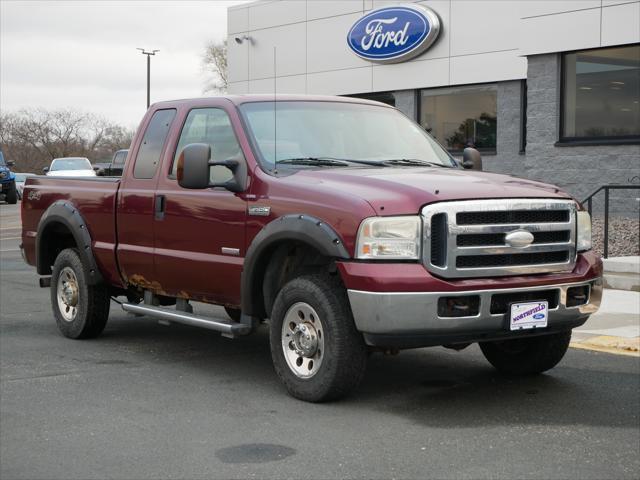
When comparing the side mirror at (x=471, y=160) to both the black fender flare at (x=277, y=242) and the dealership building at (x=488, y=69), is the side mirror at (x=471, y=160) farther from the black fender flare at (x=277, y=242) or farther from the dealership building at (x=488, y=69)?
the dealership building at (x=488, y=69)

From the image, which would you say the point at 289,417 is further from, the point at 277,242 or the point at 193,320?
the point at 193,320

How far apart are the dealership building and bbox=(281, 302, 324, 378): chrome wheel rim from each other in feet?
38.9

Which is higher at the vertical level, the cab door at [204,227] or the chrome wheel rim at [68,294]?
the cab door at [204,227]

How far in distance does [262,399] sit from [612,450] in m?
2.37

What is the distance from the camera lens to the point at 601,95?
713 inches

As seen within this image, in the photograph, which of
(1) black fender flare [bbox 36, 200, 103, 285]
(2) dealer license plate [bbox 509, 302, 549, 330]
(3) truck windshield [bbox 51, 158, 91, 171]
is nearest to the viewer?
(2) dealer license plate [bbox 509, 302, 549, 330]

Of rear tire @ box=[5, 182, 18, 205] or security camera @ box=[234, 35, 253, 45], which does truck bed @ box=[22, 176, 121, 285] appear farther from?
rear tire @ box=[5, 182, 18, 205]

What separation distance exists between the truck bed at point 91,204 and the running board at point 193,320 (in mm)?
488

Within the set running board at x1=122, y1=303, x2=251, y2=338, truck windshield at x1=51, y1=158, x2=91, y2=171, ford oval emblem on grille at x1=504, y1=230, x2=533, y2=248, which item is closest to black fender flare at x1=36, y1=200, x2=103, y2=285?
running board at x1=122, y1=303, x2=251, y2=338

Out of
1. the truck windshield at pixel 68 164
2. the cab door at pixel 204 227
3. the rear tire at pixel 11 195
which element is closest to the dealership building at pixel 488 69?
the cab door at pixel 204 227

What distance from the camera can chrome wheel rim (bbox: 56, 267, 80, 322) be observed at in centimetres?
910

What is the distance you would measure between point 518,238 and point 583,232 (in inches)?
31.7

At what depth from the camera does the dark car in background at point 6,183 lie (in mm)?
37353

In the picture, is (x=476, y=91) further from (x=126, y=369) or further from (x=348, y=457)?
(x=348, y=457)
